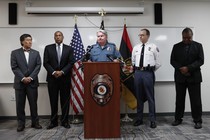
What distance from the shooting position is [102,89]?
3.20 meters

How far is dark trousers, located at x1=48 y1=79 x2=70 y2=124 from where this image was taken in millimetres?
4004

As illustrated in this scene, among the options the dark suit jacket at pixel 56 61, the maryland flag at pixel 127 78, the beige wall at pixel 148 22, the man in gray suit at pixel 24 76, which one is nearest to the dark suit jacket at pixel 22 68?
the man in gray suit at pixel 24 76

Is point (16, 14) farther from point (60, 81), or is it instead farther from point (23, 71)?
point (60, 81)

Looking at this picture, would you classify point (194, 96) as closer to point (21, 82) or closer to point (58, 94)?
point (58, 94)

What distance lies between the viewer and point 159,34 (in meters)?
4.79

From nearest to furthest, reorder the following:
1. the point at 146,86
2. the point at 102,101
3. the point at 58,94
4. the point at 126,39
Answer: the point at 102,101
the point at 146,86
the point at 58,94
the point at 126,39

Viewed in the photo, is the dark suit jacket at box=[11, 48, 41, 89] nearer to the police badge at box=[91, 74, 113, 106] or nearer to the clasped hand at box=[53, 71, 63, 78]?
the clasped hand at box=[53, 71, 63, 78]

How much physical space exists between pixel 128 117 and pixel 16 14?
125 inches

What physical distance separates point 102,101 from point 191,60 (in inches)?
70.2

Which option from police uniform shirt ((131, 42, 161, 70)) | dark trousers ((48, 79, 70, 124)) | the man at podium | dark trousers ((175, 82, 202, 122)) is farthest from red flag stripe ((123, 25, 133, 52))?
dark trousers ((48, 79, 70, 124))

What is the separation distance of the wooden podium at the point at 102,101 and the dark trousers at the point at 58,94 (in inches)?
37.7

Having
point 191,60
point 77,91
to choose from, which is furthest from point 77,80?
point 191,60

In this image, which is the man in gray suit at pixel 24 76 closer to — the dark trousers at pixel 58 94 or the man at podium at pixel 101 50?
the dark trousers at pixel 58 94

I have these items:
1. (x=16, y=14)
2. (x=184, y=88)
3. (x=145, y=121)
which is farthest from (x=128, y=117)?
(x=16, y=14)
